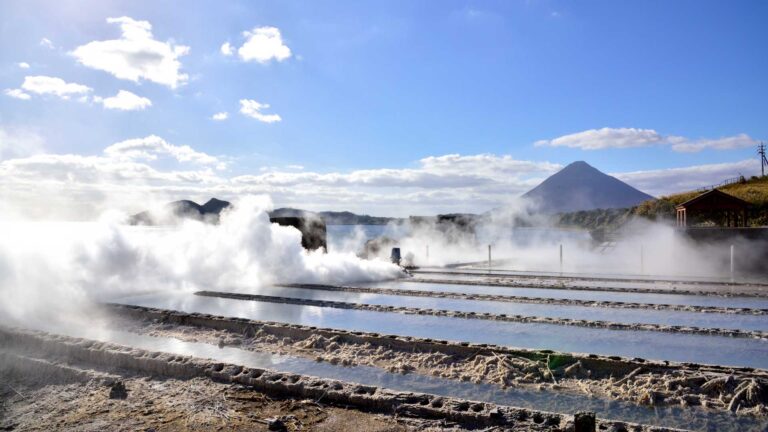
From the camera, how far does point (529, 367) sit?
24.6ft

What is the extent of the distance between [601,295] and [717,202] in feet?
39.2

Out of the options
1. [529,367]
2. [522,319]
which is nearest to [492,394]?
[529,367]

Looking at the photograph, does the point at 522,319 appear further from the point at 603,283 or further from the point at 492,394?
the point at 603,283

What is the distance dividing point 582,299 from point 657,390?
861 centimetres

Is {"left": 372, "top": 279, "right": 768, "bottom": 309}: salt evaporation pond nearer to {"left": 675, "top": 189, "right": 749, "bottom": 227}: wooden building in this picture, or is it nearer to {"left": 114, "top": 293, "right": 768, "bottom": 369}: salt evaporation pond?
{"left": 114, "top": 293, "right": 768, "bottom": 369}: salt evaporation pond

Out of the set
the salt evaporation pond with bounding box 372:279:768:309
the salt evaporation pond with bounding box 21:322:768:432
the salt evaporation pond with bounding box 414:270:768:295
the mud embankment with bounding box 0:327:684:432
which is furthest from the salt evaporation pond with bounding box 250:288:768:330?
the mud embankment with bounding box 0:327:684:432

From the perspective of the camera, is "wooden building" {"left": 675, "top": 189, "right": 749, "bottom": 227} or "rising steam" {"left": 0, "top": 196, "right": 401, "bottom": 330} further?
"wooden building" {"left": 675, "top": 189, "right": 749, "bottom": 227}

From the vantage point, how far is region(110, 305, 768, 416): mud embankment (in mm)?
6488

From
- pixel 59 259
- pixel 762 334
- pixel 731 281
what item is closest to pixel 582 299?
pixel 762 334

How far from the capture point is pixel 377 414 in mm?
5895

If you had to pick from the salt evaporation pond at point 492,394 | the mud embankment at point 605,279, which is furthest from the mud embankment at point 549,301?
the salt evaporation pond at point 492,394

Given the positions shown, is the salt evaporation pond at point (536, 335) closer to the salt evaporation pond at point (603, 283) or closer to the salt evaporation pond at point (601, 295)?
the salt evaporation pond at point (601, 295)

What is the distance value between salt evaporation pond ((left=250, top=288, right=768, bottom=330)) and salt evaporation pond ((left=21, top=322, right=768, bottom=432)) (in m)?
5.71

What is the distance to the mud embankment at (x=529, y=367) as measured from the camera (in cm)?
649
